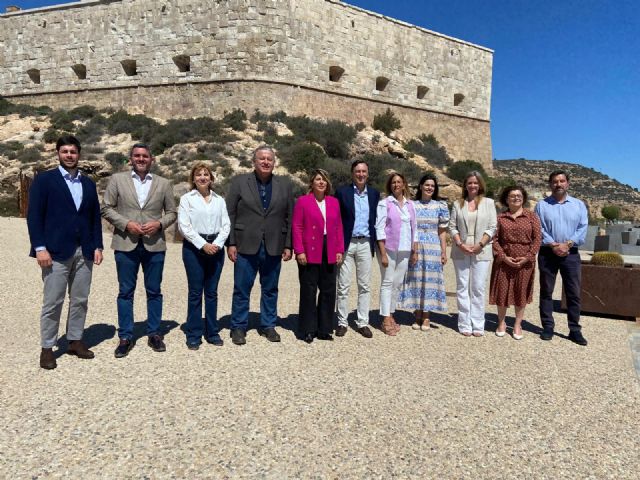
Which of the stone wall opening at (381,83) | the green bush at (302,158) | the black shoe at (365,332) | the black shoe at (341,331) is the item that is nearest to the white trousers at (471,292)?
the black shoe at (365,332)

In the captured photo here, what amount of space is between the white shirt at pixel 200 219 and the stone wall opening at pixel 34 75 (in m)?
25.6

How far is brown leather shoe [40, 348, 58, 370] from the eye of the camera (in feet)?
11.7

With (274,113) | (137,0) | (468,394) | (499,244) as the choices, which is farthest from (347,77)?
(468,394)

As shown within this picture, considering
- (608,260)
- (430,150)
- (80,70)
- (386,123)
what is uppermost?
(80,70)

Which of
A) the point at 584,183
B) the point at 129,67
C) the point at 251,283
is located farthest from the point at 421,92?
the point at 584,183

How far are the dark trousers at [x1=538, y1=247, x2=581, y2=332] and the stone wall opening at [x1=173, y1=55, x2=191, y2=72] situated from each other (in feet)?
68.7

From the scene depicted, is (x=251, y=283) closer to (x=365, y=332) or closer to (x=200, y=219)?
(x=200, y=219)

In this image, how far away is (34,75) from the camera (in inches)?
953

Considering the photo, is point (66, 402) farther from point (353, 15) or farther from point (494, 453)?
point (353, 15)

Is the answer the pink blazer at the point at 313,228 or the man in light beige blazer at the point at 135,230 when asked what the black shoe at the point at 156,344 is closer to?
the man in light beige blazer at the point at 135,230

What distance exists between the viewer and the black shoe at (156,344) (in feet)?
13.3

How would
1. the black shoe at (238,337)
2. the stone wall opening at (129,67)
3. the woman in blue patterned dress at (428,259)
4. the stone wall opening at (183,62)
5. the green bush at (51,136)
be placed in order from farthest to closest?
1. the stone wall opening at (129,67)
2. the stone wall opening at (183,62)
3. the green bush at (51,136)
4. the woman in blue patterned dress at (428,259)
5. the black shoe at (238,337)

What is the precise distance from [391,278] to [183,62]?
68.3ft

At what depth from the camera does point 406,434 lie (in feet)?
8.98
